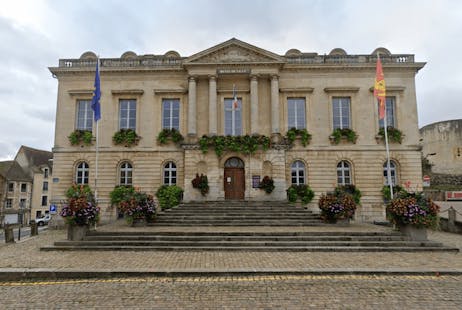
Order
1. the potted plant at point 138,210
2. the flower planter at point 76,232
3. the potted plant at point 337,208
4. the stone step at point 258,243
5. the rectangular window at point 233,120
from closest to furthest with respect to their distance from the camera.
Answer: the stone step at point 258,243 → the flower planter at point 76,232 → the potted plant at point 138,210 → the potted plant at point 337,208 → the rectangular window at point 233,120

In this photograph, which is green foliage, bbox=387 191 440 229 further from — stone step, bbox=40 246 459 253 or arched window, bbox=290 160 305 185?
arched window, bbox=290 160 305 185

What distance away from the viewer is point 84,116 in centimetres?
1912

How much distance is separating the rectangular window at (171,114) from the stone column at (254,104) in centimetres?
477

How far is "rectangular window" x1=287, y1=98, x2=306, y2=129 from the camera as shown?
18859 mm

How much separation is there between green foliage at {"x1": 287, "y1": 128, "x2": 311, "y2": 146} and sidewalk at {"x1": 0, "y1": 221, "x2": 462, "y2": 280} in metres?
10.1

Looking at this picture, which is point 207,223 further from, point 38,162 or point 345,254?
point 38,162

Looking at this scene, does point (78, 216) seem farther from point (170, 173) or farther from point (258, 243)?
point (170, 173)

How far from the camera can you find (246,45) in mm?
18391

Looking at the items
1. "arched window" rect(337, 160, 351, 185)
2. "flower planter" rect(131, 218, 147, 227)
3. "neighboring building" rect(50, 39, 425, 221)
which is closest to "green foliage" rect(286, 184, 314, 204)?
"neighboring building" rect(50, 39, 425, 221)

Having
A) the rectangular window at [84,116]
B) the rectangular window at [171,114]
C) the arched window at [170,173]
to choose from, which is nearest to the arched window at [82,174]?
the rectangular window at [84,116]

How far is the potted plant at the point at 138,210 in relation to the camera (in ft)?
41.2

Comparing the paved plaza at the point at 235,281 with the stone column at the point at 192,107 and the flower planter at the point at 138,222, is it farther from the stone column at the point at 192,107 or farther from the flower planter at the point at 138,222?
the stone column at the point at 192,107

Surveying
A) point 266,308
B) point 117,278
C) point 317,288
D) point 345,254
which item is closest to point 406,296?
point 317,288

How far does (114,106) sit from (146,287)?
15.4 meters
